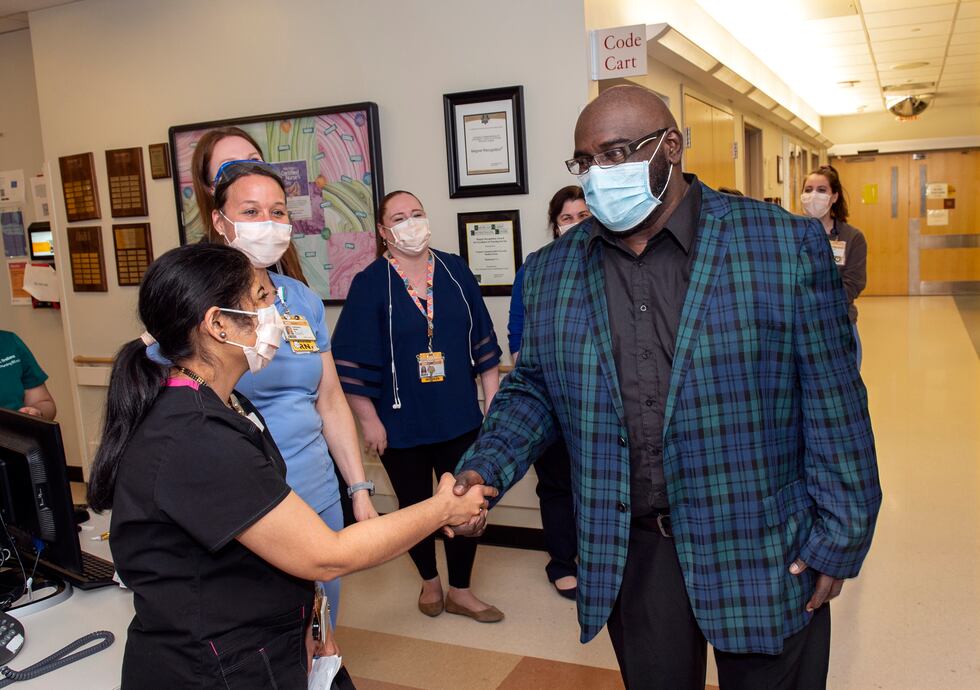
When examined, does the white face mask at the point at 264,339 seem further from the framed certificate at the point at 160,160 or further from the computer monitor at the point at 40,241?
the computer monitor at the point at 40,241

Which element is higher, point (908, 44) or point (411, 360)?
point (908, 44)

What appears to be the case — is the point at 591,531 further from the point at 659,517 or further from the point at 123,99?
the point at 123,99

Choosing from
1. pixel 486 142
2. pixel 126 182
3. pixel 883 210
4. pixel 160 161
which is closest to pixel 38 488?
pixel 486 142

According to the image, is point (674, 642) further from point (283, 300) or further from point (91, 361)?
point (91, 361)

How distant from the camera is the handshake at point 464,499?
1.71m

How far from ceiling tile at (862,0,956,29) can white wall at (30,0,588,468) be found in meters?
4.26

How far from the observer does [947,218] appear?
44.9 feet

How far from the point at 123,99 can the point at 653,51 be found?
312cm

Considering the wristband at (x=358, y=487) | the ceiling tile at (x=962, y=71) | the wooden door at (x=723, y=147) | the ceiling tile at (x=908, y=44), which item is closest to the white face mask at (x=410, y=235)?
the wristband at (x=358, y=487)

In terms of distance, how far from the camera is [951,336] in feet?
31.1

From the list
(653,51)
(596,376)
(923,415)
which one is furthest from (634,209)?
(923,415)

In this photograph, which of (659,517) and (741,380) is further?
(659,517)

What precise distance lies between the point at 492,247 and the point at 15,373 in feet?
7.00

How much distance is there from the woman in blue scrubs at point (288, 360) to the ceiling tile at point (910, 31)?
706 centimetres
